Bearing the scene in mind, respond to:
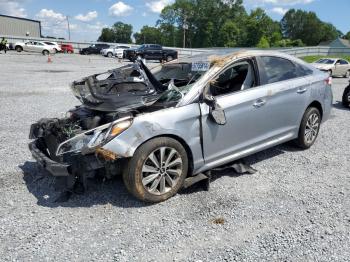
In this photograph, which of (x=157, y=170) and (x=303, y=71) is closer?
(x=157, y=170)

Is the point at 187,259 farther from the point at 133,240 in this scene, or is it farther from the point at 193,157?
the point at 193,157

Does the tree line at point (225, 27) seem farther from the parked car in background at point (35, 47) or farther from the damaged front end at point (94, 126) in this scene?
the damaged front end at point (94, 126)

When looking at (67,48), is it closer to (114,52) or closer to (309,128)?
(114,52)

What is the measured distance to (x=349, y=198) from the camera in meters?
4.21

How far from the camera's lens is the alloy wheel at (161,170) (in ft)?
12.7

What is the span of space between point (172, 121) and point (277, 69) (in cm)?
216

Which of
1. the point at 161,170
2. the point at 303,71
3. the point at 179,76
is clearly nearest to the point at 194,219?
the point at 161,170

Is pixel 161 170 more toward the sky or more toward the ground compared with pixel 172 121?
more toward the ground

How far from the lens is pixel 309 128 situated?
225 inches

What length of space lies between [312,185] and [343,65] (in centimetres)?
2083

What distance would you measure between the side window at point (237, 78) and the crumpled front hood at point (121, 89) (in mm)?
861

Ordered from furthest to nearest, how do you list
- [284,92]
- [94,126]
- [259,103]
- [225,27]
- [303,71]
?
[225,27], [303,71], [284,92], [259,103], [94,126]

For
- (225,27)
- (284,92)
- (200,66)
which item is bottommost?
(284,92)

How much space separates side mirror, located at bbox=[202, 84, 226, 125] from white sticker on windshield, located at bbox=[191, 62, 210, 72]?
432 mm
